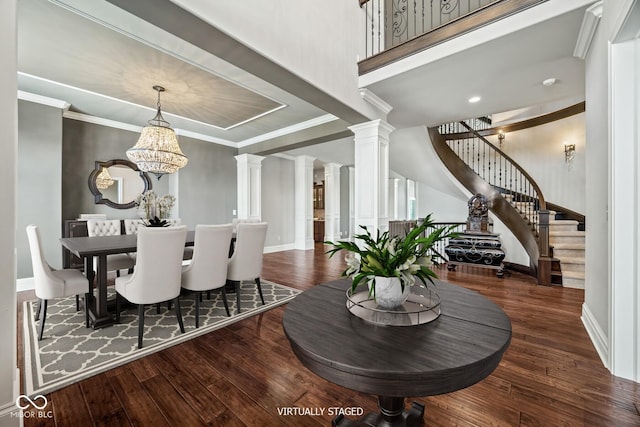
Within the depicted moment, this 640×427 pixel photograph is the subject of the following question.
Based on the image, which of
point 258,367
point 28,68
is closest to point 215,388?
point 258,367

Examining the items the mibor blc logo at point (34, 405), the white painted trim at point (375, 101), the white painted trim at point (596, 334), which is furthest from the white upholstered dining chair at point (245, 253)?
the white painted trim at point (596, 334)

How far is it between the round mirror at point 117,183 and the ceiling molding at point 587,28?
6.30 m

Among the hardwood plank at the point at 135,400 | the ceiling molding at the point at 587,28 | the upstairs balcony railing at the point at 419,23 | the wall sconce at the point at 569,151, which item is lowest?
the hardwood plank at the point at 135,400

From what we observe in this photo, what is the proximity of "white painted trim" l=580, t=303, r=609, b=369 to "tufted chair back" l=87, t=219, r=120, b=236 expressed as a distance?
550 centimetres

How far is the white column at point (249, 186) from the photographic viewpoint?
610cm

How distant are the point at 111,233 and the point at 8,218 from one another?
318cm

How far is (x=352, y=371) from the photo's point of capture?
2.36ft

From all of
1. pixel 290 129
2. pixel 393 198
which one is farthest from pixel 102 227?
pixel 393 198

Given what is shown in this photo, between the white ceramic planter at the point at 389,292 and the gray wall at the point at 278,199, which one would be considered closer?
the white ceramic planter at the point at 389,292

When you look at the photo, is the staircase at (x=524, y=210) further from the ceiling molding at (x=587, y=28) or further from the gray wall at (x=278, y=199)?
the gray wall at (x=278, y=199)

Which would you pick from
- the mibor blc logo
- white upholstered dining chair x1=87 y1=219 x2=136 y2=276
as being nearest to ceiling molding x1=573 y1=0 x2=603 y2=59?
→ the mibor blc logo

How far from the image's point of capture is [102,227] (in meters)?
3.75

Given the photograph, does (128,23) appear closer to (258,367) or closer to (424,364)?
(258,367)

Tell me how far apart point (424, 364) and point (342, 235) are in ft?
26.8
